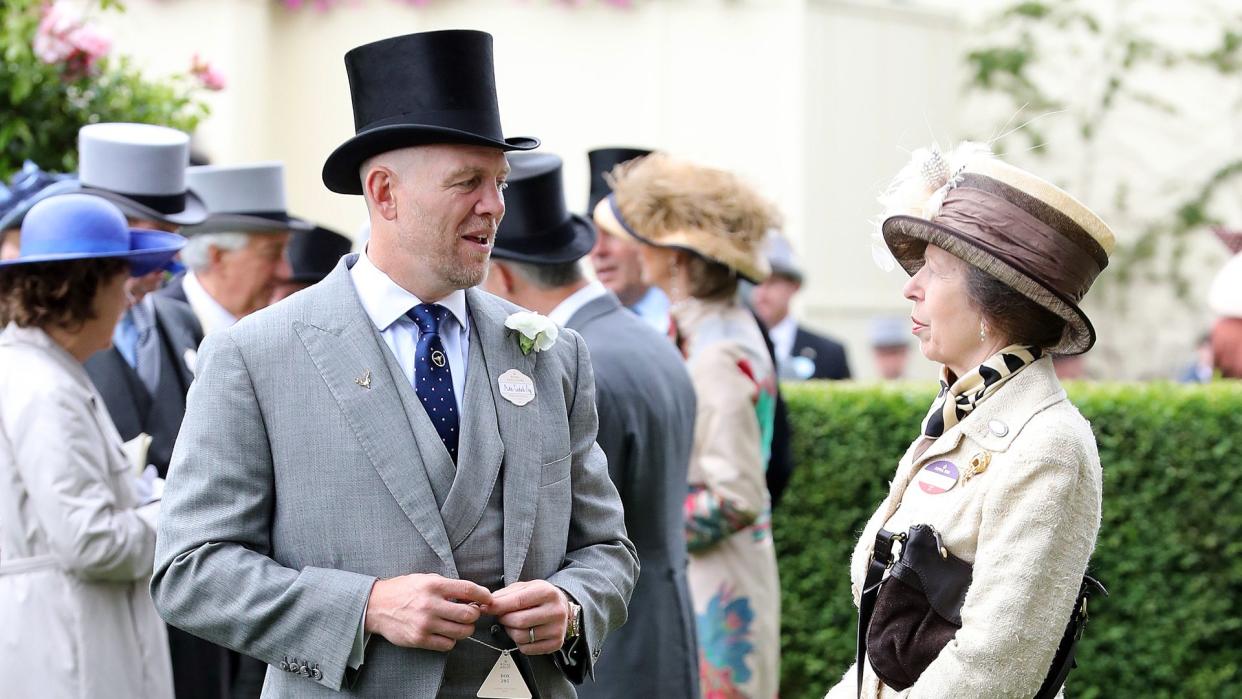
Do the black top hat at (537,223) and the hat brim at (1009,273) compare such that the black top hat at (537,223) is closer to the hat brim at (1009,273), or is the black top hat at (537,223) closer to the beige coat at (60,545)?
the beige coat at (60,545)

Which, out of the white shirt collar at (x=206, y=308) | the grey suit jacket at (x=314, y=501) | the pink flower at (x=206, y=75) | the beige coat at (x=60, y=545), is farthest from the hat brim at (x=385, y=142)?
the pink flower at (x=206, y=75)

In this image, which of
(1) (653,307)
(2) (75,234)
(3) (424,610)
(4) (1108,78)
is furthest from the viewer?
(4) (1108,78)

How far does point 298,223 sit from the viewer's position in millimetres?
6516

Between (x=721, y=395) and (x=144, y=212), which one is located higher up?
(x=144, y=212)

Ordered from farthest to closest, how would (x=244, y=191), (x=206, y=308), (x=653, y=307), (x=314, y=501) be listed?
(x=653, y=307)
(x=244, y=191)
(x=206, y=308)
(x=314, y=501)

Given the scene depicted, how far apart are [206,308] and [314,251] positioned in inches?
24.8

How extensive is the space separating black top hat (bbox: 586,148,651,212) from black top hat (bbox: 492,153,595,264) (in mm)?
1623

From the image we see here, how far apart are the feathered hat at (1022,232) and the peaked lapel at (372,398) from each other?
3.75 ft

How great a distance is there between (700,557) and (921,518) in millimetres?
2274

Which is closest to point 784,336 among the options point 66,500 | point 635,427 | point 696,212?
point 696,212

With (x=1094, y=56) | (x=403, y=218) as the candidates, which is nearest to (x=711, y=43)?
(x=1094, y=56)

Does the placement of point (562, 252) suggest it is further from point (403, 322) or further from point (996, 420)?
point (996, 420)


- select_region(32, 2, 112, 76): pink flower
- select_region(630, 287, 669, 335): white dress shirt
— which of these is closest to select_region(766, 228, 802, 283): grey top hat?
select_region(630, 287, 669, 335): white dress shirt

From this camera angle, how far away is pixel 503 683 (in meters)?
3.02
